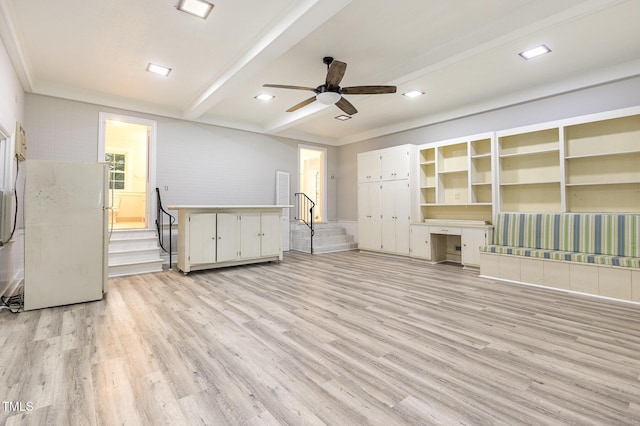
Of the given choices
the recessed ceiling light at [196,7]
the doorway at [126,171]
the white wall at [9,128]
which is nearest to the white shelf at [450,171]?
the recessed ceiling light at [196,7]

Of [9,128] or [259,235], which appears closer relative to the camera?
[9,128]

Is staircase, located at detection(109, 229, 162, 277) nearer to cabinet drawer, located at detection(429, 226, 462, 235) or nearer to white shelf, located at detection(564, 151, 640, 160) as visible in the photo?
cabinet drawer, located at detection(429, 226, 462, 235)

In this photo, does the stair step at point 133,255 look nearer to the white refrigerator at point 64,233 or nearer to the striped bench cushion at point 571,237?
the white refrigerator at point 64,233

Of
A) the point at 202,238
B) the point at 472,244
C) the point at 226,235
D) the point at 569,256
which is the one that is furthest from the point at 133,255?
the point at 569,256

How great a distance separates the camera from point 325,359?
219cm

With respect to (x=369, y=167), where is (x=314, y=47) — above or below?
above

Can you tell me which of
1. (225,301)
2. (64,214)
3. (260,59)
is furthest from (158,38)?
(225,301)

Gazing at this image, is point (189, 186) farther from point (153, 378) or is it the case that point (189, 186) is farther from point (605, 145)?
point (605, 145)

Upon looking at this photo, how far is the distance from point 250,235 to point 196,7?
3554mm

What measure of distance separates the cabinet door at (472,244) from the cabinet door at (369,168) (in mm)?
2399

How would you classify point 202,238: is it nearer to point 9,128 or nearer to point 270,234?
point 270,234

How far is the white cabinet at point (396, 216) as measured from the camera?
6582 millimetres

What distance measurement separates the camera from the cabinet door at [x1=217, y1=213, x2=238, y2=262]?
5328 mm

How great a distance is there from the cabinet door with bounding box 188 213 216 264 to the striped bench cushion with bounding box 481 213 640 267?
4.44 meters
